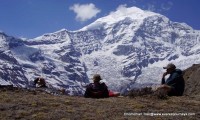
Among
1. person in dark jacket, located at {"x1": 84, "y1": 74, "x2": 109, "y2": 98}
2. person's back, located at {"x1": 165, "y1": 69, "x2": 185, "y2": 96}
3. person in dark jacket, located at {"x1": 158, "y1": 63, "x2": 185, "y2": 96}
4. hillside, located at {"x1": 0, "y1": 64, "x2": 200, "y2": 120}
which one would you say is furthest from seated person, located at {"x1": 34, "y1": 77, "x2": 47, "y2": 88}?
person's back, located at {"x1": 165, "y1": 69, "x2": 185, "y2": 96}

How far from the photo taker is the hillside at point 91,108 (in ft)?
44.7

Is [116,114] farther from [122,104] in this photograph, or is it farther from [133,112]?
[122,104]

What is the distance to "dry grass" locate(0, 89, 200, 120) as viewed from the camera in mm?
13594

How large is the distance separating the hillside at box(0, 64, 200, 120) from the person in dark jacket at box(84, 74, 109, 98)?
7.81 ft

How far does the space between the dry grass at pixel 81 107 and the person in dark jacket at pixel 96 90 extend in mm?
2236

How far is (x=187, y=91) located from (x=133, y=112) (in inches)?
723

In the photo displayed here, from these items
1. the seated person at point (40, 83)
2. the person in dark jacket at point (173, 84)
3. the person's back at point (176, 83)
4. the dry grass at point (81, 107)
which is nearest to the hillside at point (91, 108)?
the dry grass at point (81, 107)

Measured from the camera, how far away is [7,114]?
44.3 feet

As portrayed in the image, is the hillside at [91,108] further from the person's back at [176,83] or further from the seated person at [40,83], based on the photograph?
the seated person at [40,83]

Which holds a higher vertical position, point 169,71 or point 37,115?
point 169,71

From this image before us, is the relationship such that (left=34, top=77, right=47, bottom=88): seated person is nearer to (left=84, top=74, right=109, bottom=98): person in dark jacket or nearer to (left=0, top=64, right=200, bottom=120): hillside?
(left=84, top=74, right=109, bottom=98): person in dark jacket

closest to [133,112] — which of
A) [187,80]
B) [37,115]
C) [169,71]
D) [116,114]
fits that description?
[116,114]

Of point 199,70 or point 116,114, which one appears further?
point 199,70

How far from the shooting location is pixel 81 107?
49.0 feet
